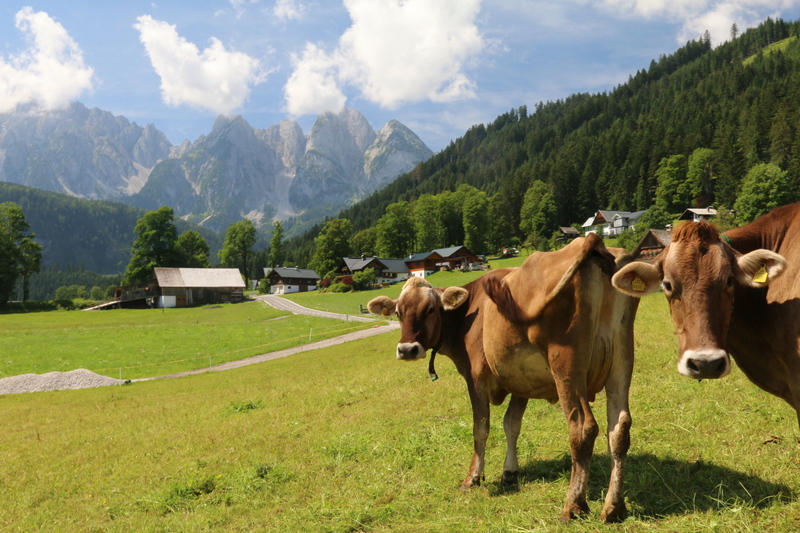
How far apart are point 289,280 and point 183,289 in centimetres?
3851

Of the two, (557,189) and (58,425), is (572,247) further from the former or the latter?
(557,189)

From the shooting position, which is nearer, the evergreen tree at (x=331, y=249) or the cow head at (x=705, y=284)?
the cow head at (x=705, y=284)

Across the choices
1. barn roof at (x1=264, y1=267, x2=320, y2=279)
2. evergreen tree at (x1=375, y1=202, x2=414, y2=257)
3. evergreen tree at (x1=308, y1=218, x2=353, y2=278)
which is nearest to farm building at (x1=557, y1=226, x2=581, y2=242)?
evergreen tree at (x1=375, y1=202, x2=414, y2=257)

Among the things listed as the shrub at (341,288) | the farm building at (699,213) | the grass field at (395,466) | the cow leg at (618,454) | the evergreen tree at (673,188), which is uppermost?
the evergreen tree at (673,188)

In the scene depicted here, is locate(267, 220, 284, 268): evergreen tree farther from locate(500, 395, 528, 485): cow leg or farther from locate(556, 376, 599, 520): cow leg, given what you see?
locate(556, 376, 599, 520): cow leg

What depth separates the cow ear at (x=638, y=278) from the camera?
4.26 m

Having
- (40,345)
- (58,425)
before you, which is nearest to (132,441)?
(58,425)

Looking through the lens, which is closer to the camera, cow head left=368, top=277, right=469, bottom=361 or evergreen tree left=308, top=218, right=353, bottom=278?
cow head left=368, top=277, right=469, bottom=361

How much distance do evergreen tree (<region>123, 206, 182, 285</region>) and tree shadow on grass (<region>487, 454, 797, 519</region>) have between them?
10999cm

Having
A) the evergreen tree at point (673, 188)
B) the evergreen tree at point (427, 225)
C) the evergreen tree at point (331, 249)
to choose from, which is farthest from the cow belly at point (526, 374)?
the evergreen tree at point (427, 225)

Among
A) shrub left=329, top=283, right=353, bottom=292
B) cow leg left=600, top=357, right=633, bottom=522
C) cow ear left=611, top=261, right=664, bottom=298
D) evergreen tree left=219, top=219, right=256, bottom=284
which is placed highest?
evergreen tree left=219, top=219, right=256, bottom=284

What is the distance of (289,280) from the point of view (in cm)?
13012

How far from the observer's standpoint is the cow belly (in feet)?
18.5

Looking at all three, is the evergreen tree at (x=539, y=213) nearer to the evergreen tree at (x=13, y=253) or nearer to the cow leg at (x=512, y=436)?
the evergreen tree at (x=13, y=253)
